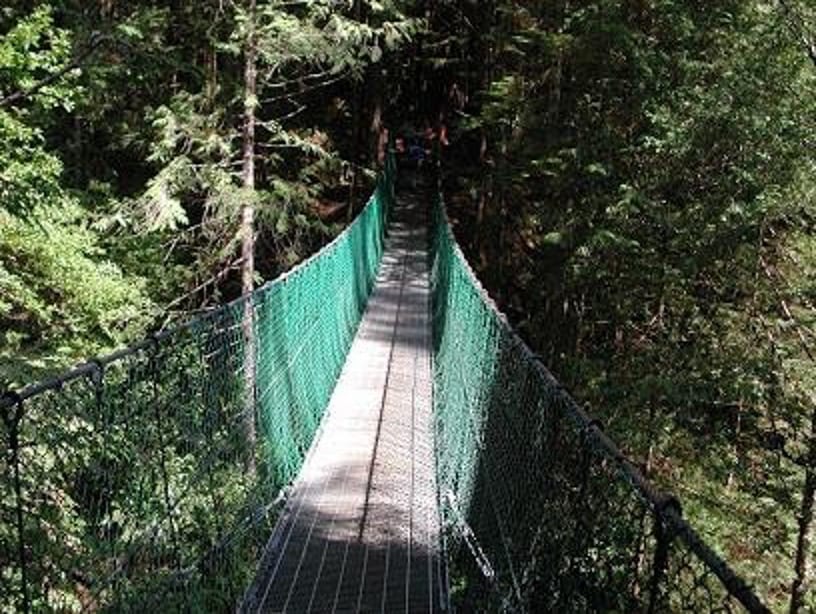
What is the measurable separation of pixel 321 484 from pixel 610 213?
3.59m

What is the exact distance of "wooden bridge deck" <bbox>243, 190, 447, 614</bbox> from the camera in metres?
3.49

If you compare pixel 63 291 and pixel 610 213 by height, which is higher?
pixel 610 213

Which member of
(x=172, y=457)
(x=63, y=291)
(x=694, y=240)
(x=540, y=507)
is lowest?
(x=172, y=457)

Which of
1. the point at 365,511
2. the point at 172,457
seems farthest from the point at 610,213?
the point at 172,457

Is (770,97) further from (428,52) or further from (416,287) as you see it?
(428,52)

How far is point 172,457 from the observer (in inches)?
190

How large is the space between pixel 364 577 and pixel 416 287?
Answer: 7500 mm

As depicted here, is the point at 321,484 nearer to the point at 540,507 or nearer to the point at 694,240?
the point at 540,507

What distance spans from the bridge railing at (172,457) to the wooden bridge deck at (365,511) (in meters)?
0.16

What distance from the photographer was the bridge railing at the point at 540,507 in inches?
57.5

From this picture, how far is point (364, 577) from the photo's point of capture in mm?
3627

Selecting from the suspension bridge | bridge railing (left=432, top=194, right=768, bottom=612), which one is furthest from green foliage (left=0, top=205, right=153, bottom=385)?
bridge railing (left=432, top=194, right=768, bottom=612)

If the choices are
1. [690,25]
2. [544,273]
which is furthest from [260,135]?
[690,25]

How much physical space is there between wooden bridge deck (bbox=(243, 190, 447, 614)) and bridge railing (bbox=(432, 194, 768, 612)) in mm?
162
